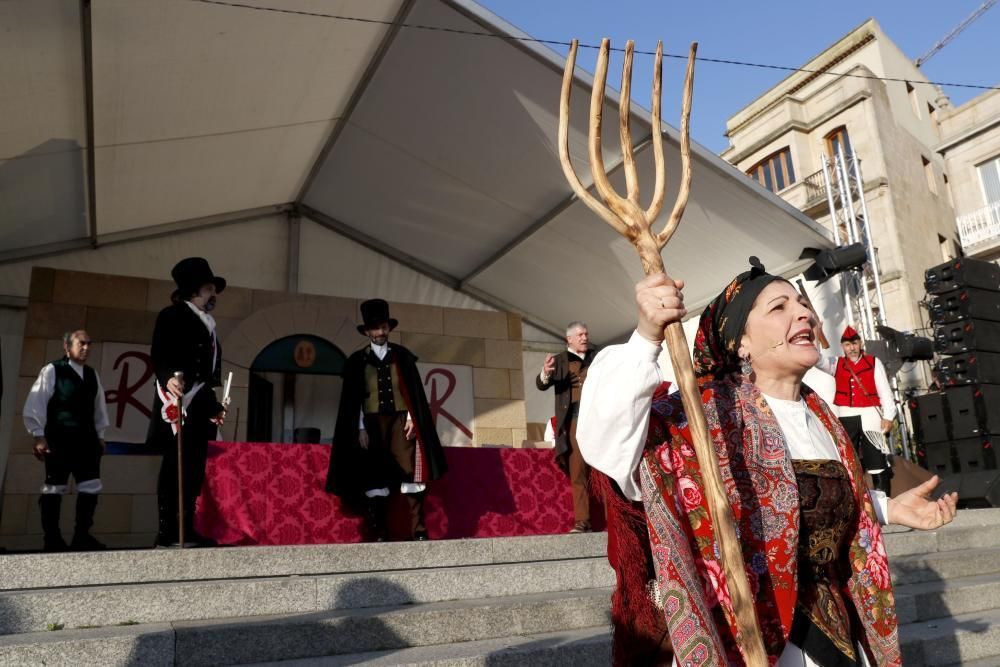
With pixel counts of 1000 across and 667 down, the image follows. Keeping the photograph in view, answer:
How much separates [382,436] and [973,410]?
726 cm

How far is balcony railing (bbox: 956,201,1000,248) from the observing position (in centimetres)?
1894

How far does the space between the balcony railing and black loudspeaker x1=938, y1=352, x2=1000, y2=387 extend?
450 inches

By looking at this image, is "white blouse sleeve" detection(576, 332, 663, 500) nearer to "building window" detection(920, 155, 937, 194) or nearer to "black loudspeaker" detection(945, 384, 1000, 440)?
"black loudspeaker" detection(945, 384, 1000, 440)

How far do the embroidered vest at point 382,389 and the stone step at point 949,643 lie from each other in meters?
3.41

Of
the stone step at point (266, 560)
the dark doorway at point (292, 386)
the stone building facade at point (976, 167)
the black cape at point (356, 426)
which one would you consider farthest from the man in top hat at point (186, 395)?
the stone building facade at point (976, 167)

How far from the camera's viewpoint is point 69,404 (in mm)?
5293

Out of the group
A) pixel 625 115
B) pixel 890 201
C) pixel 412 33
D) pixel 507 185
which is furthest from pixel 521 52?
pixel 890 201

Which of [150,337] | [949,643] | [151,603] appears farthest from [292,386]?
[949,643]

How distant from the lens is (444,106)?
7.16 m

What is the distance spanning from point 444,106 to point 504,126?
594 millimetres

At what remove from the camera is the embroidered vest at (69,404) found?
527cm

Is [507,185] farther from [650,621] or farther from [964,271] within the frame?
[650,621]

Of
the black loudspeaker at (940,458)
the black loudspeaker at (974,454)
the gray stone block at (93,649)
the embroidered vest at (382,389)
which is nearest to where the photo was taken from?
the gray stone block at (93,649)

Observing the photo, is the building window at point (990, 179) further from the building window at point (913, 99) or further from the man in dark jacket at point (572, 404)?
the man in dark jacket at point (572, 404)
